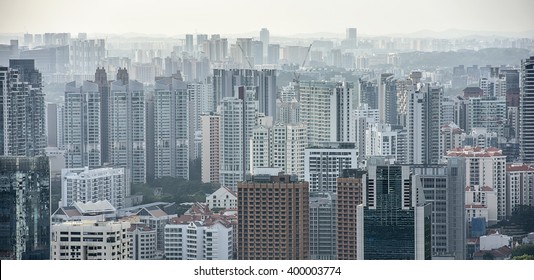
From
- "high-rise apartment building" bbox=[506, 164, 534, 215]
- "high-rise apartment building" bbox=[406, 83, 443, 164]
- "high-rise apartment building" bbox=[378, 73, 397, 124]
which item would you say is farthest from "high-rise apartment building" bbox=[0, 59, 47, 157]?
"high-rise apartment building" bbox=[506, 164, 534, 215]

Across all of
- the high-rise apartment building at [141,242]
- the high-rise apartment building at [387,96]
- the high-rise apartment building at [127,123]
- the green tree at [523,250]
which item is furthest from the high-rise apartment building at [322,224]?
the high-rise apartment building at [127,123]

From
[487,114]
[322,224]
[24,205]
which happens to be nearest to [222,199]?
[322,224]

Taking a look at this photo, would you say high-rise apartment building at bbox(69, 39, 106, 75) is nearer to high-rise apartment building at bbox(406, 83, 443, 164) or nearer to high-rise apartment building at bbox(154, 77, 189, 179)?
high-rise apartment building at bbox(154, 77, 189, 179)

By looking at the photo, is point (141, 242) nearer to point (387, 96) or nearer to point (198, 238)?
point (198, 238)

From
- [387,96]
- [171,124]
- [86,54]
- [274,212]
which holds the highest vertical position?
[86,54]

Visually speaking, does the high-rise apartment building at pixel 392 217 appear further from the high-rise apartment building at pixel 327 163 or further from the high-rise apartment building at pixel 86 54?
the high-rise apartment building at pixel 86 54
